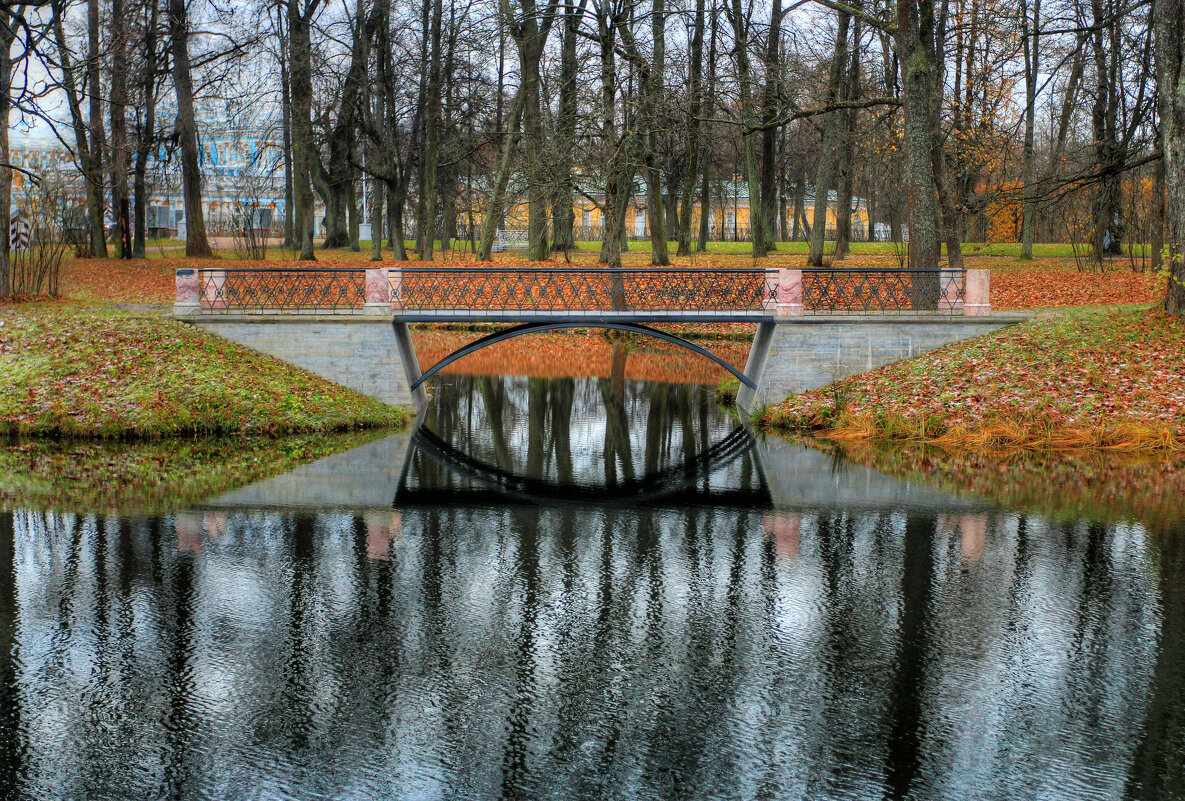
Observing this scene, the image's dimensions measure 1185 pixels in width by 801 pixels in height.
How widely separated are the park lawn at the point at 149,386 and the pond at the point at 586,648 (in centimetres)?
428

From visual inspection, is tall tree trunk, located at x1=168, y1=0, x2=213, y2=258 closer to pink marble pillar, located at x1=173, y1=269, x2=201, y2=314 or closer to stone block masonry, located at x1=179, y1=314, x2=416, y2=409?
pink marble pillar, located at x1=173, y1=269, x2=201, y2=314

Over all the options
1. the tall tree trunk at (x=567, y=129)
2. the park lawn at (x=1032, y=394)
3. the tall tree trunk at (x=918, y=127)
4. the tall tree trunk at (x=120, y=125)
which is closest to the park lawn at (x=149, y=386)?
the tall tree trunk at (x=120, y=125)

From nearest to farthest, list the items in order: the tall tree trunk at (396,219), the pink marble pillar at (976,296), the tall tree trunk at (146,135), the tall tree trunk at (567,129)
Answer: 1. the pink marble pillar at (976,296)
2. the tall tree trunk at (567,129)
3. the tall tree trunk at (146,135)
4. the tall tree trunk at (396,219)

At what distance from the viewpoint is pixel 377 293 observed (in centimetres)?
1875

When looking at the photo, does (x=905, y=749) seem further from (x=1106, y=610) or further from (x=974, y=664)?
(x=1106, y=610)

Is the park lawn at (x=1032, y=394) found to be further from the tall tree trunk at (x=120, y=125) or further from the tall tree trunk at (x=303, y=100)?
the tall tree trunk at (x=303, y=100)

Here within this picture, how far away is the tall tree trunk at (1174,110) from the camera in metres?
17.5

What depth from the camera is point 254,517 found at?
449 inches

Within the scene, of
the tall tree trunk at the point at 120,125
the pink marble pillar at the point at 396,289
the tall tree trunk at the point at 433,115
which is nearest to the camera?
the pink marble pillar at the point at 396,289

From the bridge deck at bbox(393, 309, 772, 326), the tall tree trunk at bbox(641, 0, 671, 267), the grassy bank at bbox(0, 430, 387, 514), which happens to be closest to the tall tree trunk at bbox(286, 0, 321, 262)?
the tall tree trunk at bbox(641, 0, 671, 267)

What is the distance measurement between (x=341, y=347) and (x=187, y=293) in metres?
3.01

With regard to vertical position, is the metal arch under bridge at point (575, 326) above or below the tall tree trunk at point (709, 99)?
below

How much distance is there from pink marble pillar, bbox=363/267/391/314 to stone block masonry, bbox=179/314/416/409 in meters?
0.19

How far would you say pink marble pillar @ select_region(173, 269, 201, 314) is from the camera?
19062mm
